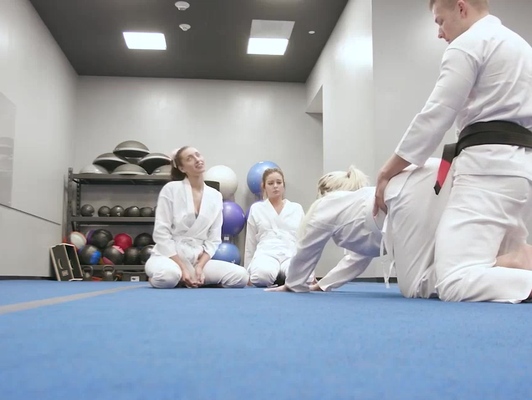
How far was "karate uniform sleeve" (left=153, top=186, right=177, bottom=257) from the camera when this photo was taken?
3.74m

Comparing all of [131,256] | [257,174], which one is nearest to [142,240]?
[131,256]

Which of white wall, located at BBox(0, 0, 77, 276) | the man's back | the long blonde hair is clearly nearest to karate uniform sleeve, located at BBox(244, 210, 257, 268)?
the long blonde hair

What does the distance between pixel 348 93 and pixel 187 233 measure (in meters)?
3.32

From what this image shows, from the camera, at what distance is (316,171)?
9.17 meters

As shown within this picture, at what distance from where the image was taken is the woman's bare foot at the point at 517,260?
1974mm

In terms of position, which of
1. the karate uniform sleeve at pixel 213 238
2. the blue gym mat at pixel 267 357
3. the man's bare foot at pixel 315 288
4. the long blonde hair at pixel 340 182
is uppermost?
the long blonde hair at pixel 340 182

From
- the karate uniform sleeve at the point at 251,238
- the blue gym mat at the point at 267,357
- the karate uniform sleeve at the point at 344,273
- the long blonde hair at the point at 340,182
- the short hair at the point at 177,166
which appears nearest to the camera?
the blue gym mat at the point at 267,357

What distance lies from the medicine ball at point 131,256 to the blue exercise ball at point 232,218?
4.10 ft

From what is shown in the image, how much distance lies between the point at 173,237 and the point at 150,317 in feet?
8.33

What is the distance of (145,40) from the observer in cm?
755

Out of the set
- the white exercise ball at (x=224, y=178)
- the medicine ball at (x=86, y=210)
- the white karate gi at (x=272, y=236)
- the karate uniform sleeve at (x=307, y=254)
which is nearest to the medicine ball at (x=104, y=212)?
the medicine ball at (x=86, y=210)

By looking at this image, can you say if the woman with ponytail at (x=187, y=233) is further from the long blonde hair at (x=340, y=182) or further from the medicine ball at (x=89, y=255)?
the medicine ball at (x=89, y=255)

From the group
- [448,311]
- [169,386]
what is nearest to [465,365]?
[169,386]

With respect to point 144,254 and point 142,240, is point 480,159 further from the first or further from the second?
point 142,240
